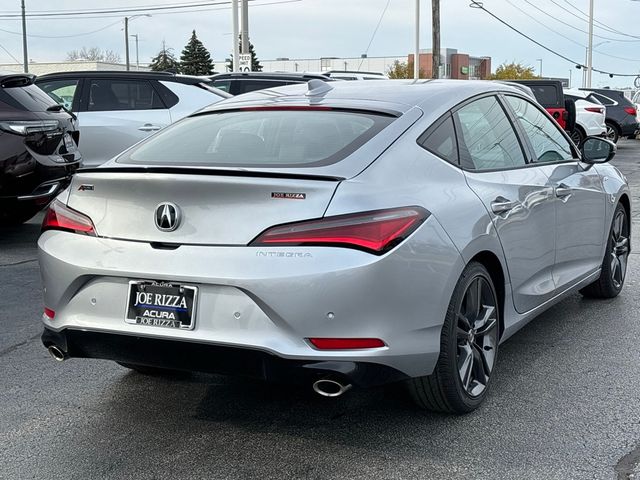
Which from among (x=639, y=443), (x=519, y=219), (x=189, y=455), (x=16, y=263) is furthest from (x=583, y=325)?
(x=16, y=263)

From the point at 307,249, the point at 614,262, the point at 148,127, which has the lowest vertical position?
the point at 614,262

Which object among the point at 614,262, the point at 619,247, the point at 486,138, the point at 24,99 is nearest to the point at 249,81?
the point at 24,99

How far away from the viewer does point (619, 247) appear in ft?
21.0

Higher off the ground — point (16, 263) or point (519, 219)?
point (519, 219)

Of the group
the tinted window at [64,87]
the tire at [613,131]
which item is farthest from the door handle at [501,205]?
the tire at [613,131]

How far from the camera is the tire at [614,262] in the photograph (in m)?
6.11

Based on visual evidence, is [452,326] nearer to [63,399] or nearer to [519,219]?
[519,219]

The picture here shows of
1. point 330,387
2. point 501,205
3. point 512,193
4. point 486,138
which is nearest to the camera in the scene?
point 330,387

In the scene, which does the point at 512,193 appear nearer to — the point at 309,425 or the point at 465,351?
the point at 465,351

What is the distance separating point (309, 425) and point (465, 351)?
0.80 meters

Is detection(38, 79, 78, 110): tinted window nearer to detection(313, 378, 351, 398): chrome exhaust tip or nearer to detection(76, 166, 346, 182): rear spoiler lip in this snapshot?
detection(76, 166, 346, 182): rear spoiler lip

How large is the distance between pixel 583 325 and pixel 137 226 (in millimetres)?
3336

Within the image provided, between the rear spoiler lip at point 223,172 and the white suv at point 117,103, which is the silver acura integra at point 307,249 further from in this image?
the white suv at point 117,103

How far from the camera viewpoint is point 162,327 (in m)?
3.42
